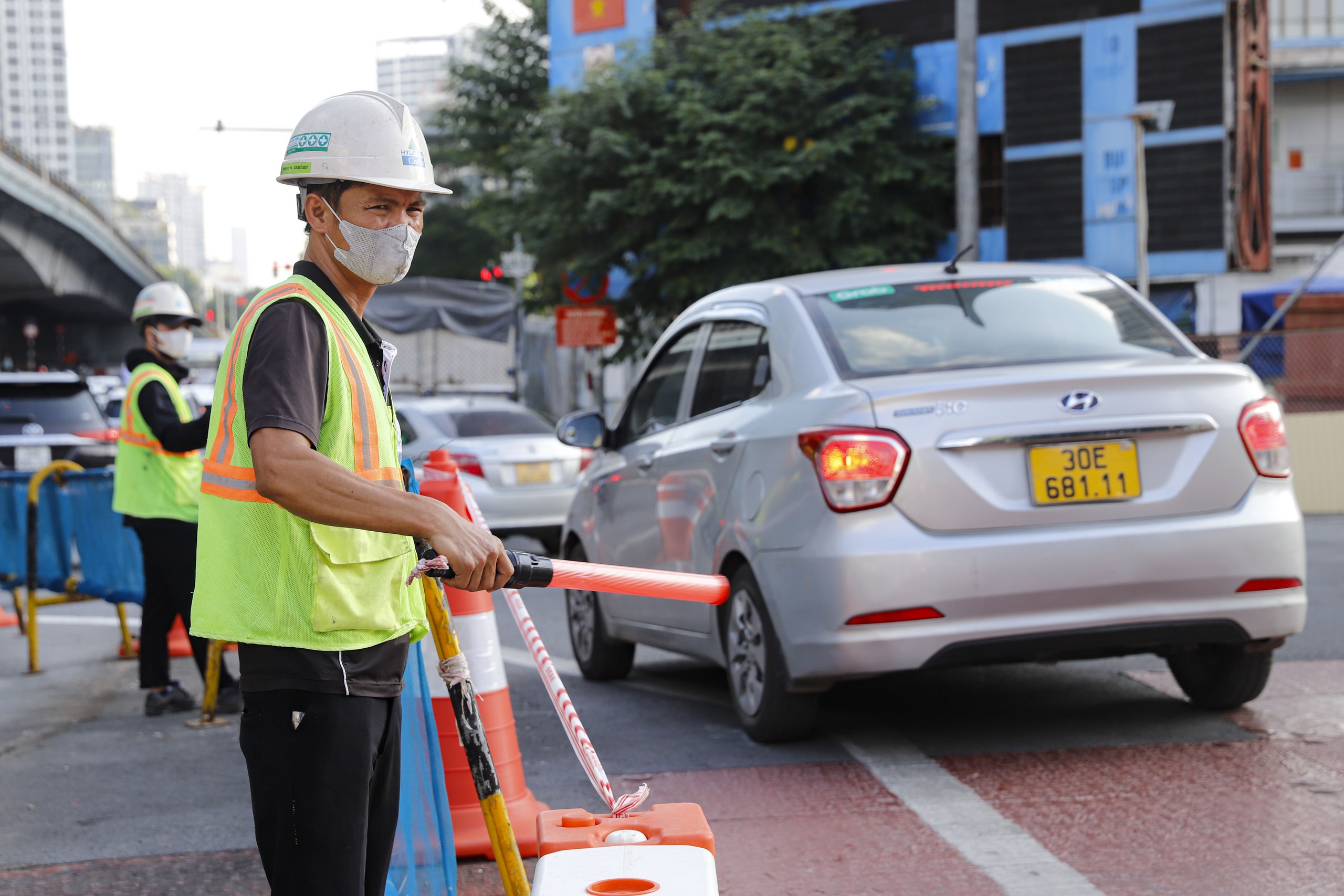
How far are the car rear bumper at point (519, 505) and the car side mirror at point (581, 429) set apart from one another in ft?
17.3

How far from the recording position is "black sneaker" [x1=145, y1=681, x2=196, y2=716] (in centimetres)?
674

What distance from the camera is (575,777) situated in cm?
522

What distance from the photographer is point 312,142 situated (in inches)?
103

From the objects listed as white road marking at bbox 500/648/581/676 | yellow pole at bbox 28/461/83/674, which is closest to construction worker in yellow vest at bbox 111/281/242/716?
white road marking at bbox 500/648/581/676

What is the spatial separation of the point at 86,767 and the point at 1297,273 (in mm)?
27125

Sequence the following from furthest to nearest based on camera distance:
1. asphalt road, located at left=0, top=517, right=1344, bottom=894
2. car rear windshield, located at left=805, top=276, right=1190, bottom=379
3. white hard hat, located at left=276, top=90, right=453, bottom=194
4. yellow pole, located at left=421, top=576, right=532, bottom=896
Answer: car rear windshield, located at left=805, top=276, right=1190, bottom=379 < asphalt road, located at left=0, top=517, right=1344, bottom=894 < yellow pole, located at left=421, top=576, right=532, bottom=896 < white hard hat, located at left=276, top=90, right=453, bottom=194

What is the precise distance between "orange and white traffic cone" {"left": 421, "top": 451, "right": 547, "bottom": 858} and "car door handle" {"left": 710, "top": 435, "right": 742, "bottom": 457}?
1362 mm

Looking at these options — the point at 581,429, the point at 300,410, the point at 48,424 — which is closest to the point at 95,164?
the point at 48,424

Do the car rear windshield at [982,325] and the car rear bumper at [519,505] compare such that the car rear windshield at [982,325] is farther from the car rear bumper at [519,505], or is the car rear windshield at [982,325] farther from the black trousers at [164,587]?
the car rear bumper at [519,505]

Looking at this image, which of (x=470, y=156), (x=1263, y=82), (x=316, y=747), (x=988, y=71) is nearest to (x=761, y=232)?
(x=988, y=71)

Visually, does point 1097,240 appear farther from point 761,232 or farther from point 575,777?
point 575,777

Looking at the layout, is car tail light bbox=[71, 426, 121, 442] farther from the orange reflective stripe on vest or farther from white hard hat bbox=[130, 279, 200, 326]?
the orange reflective stripe on vest

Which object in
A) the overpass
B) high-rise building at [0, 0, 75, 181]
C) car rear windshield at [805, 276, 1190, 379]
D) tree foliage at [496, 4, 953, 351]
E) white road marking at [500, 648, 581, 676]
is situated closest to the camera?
car rear windshield at [805, 276, 1190, 379]

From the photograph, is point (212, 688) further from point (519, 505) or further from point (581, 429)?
point (519, 505)
